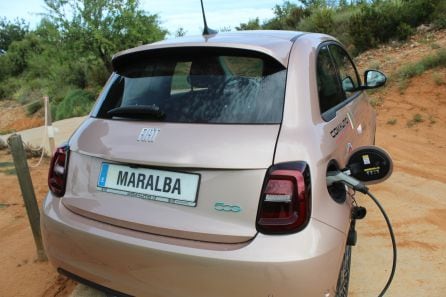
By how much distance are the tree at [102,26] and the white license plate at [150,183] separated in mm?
18078

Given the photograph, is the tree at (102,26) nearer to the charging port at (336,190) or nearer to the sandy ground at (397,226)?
the sandy ground at (397,226)

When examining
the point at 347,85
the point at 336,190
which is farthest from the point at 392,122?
the point at 336,190

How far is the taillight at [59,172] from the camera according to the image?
260 cm

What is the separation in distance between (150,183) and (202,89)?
0.58m

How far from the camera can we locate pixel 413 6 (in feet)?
42.8

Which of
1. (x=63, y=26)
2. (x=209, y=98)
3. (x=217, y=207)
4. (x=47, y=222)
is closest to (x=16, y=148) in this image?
(x=47, y=222)

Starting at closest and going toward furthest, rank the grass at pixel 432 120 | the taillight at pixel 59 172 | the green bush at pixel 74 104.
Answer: the taillight at pixel 59 172
the grass at pixel 432 120
the green bush at pixel 74 104

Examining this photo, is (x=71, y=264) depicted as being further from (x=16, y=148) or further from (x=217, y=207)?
(x=16, y=148)

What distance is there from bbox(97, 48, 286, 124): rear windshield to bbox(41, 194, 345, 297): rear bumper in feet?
1.97

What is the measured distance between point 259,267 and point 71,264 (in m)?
1.12

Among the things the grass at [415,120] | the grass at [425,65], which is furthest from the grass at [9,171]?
the grass at [425,65]

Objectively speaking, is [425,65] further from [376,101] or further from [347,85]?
[347,85]

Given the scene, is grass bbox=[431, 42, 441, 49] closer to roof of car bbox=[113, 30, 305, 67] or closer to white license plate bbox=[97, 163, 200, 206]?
roof of car bbox=[113, 30, 305, 67]

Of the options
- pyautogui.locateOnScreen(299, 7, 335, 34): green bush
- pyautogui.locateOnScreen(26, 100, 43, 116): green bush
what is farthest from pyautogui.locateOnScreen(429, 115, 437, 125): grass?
pyautogui.locateOnScreen(26, 100, 43, 116): green bush
